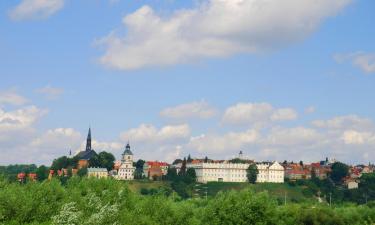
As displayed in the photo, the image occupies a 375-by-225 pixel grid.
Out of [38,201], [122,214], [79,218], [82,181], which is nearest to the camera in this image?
[79,218]

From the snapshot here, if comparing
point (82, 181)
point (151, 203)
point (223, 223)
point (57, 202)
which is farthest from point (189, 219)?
point (57, 202)

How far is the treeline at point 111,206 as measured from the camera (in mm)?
47928

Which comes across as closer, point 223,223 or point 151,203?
point 151,203

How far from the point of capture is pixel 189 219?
72125 millimetres

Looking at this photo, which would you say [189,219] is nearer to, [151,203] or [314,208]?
[151,203]

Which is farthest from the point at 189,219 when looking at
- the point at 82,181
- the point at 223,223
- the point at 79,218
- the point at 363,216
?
the point at 363,216

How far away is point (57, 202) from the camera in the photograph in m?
58.9

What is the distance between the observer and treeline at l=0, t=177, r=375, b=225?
47.9 m

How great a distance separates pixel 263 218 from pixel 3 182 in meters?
32.3

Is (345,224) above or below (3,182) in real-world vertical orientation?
below

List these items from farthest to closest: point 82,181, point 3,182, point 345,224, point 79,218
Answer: point 345,224
point 82,181
point 3,182
point 79,218

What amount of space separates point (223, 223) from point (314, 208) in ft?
112

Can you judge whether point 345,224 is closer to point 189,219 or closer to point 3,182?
point 189,219

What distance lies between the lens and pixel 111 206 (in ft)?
148
